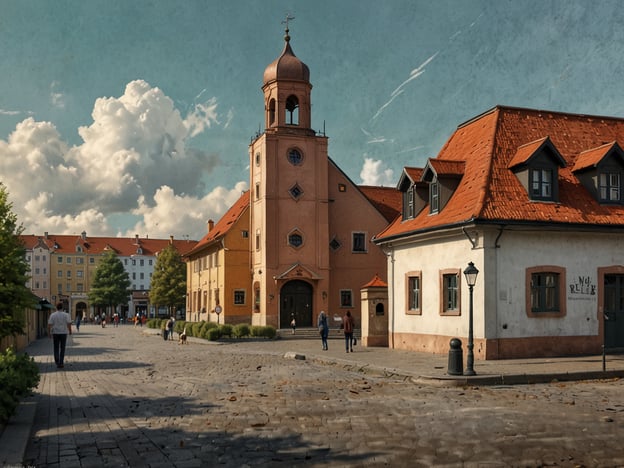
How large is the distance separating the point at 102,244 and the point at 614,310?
120775mm

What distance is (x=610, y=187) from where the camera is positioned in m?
23.0

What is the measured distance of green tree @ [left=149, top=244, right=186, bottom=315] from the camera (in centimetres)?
8275

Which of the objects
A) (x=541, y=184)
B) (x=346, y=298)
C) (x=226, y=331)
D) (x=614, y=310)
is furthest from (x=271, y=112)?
(x=614, y=310)

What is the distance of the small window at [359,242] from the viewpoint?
164 ft

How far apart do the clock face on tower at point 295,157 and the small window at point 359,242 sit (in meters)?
7.24

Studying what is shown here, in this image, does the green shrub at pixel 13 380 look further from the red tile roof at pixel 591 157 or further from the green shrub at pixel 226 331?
the green shrub at pixel 226 331

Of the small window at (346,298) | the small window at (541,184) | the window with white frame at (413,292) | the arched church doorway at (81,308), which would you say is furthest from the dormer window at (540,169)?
the arched church doorway at (81,308)

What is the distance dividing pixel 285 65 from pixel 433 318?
28.8 m

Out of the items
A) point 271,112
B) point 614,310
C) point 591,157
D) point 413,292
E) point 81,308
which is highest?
point 271,112

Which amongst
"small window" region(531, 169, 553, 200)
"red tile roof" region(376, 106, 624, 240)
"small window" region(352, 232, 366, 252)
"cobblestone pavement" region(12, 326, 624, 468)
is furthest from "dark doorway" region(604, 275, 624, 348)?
"small window" region(352, 232, 366, 252)

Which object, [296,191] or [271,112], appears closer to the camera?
[296,191]

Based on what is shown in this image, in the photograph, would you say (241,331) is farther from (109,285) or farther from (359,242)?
(109,285)

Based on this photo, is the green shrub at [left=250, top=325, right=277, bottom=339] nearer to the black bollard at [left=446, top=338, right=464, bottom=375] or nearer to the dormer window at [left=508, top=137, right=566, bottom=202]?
the dormer window at [left=508, top=137, right=566, bottom=202]

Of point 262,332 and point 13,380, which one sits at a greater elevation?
point 13,380
